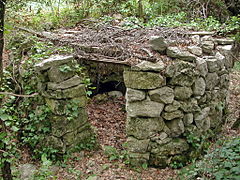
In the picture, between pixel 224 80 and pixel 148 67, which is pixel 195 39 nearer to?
pixel 224 80

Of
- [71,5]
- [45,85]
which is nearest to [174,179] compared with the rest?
[45,85]

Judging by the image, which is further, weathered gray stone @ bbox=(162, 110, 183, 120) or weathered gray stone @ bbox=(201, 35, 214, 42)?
weathered gray stone @ bbox=(201, 35, 214, 42)

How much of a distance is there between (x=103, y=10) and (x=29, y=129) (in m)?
5.31

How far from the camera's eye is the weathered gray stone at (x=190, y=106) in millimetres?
4631

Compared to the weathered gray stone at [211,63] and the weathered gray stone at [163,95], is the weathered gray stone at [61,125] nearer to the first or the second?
the weathered gray stone at [163,95]

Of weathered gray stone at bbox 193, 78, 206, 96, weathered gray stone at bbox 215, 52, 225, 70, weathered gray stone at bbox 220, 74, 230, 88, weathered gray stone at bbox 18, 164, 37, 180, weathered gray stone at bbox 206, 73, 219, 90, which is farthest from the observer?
weathered gray stone at bbox 220, 74, 230, 88

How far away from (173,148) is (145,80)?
1.45 meters

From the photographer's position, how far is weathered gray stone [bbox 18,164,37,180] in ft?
13.7

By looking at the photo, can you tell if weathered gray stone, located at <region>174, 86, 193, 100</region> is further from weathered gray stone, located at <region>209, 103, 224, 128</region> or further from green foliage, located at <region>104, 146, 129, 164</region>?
green foliage, located at <region>104, 146, 129, 164</region>

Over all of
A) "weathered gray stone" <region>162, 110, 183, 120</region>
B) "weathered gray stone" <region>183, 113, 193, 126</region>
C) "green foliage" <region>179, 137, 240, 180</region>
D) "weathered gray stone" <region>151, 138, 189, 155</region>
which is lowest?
"weathered gray stone" <region>151, 138, 189, 155</region>

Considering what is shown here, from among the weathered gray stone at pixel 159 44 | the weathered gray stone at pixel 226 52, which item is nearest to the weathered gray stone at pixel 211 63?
the weathered gray stone at pixel 226 52

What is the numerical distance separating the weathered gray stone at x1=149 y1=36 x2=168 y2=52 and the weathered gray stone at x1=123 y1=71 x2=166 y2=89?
0.68m

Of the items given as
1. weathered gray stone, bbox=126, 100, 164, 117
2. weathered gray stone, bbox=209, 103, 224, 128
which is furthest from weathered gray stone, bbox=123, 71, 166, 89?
weathered gray stone, bbox=209, 103, 224, 128

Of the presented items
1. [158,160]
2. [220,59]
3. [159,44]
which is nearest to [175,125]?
[158,160]
